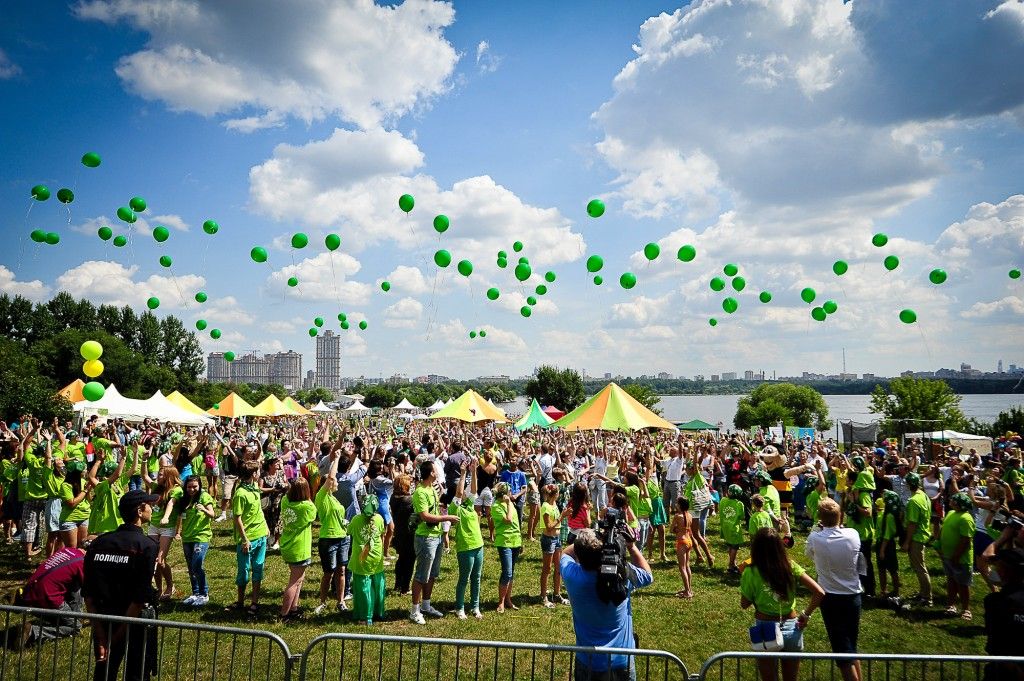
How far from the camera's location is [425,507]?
6.34 metres

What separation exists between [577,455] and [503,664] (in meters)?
9.92

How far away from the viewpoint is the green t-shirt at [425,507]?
634 centimetres

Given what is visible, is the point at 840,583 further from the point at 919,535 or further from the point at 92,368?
the point at 92,368

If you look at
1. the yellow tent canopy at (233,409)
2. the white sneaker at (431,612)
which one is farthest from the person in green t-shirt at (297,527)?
the yellow tent canopy at (233,409)

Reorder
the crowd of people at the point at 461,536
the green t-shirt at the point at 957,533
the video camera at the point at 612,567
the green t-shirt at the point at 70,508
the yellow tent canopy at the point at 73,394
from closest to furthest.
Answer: the video camera at the point at 612,567 < the crowd of people at the point at 461,536 < the green t-shirt at the point at 957,533 < the green t-shirt at the point at 70,508 < the yellow tent canopy at the point at 73,394

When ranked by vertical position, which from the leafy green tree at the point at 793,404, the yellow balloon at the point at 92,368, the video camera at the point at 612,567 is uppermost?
the yellow balloon at the point at 92,368

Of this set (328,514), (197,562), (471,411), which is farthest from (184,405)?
(328,514)

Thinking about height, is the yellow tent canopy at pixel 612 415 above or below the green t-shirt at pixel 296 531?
above

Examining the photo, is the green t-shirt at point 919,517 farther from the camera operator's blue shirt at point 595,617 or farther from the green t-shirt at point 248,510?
the green t-shirt at point 248,510

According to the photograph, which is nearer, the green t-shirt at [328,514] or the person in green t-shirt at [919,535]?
the green t-shirt at [328,514]

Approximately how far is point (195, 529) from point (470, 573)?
3198mm

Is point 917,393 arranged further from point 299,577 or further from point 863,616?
point 299,577

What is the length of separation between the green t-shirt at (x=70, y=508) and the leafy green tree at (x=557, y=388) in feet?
226

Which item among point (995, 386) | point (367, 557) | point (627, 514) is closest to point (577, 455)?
point (627, 514)
